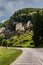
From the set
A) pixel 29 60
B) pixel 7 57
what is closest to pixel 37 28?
pixel 7 57

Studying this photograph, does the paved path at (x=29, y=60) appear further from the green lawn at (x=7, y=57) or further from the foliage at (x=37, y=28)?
the foliage at (x=37, y=28)

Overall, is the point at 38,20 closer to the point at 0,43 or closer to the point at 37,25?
the point at 37,25

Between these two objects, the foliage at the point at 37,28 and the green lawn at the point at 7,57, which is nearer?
the green lawn at the point at 7,57

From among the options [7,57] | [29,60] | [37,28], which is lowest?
[29,60]

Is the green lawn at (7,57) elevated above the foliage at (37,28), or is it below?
below

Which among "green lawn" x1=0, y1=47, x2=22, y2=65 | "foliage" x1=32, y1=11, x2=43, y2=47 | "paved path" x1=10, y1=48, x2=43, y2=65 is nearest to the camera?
"paved path" x1=10, y1=48, x2=43, y2=65

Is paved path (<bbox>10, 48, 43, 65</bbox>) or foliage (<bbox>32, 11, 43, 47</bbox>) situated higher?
foliage (<bbox>32, 11, 43, 47</bbox>)

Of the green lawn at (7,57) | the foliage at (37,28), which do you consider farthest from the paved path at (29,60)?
the foliage at (37,28)

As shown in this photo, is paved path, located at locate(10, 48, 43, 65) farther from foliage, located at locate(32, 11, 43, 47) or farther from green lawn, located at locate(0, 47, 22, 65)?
foliage, located at locate(32, 11, 43, 47)

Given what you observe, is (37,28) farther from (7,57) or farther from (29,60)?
(29,60)

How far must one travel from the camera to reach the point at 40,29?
12338cm

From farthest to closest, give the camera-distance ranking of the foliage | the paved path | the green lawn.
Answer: the foliage → the green lawn → the paved path

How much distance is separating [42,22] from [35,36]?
780 centimetres

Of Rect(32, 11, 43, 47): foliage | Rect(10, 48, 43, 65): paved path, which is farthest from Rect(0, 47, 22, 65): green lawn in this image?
Rect(32, 11, 43, 47): foliage
